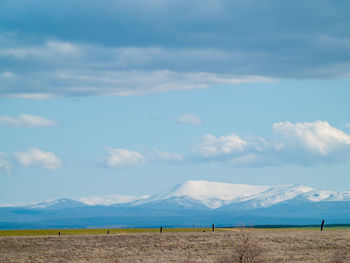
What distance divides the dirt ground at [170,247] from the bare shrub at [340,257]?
0.82 ft

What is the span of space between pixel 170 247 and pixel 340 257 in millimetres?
24709

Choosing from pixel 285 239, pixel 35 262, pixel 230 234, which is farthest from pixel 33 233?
pixel 285 239

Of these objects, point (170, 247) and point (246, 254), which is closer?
point (246, 254)

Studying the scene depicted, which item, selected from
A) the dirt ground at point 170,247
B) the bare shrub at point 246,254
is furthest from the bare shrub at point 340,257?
the bare shrub at point 246,254

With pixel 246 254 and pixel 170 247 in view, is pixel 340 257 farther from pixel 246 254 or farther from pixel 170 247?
pixel 170 247

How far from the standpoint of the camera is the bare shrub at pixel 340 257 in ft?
264

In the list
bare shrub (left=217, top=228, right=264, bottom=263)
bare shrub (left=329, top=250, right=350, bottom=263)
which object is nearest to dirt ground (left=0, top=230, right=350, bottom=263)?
bare shrub (left=329, top=250, right=350, bottom=263)

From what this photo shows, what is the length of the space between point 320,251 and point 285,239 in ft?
29.3

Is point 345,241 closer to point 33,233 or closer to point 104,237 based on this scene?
point 104,237

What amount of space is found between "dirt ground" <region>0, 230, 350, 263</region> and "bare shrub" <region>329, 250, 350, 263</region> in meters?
0.25

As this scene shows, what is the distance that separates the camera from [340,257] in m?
82.3

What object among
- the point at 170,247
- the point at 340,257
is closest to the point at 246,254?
the point at 340,257

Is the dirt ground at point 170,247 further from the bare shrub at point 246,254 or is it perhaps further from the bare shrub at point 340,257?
the bare shrub at point 246,254

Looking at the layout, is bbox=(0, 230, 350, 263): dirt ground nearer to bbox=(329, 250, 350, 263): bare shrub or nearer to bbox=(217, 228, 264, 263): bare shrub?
bbox=(329, 250, 350, 263): bare shrub
